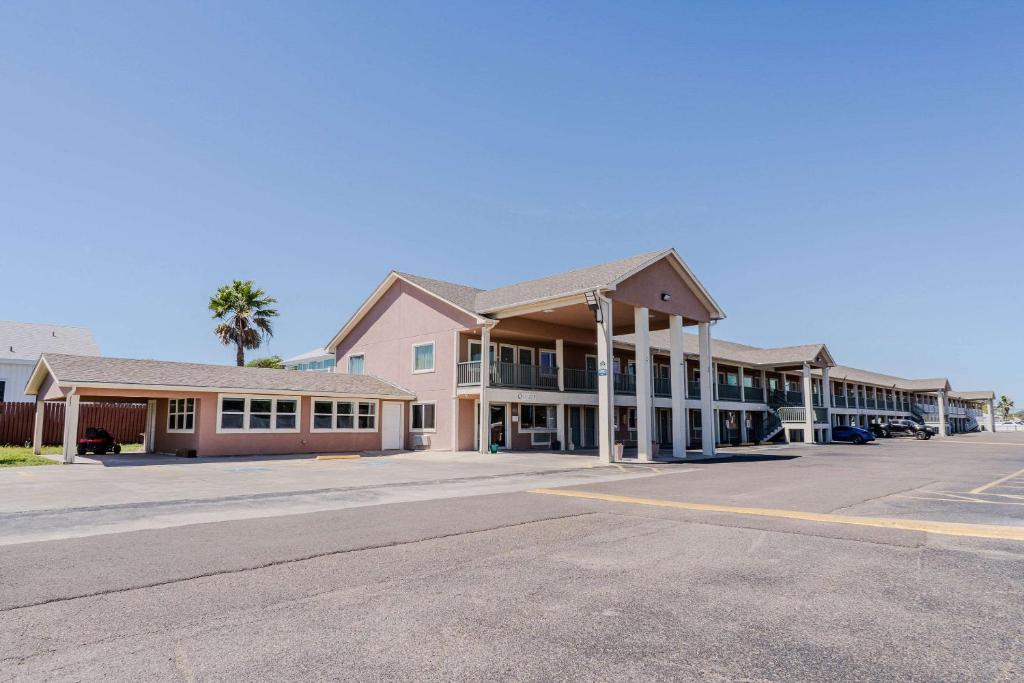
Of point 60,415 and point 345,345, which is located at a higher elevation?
point 345,345

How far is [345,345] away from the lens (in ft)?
123

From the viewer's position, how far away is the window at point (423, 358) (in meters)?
31.1

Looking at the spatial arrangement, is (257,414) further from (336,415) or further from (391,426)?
(391,426)

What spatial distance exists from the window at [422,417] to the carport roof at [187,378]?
834mm

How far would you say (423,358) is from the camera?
31.6 m

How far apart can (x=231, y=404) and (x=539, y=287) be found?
1411 cm

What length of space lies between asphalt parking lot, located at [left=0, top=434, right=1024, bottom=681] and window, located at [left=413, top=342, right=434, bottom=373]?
20687 millimetres

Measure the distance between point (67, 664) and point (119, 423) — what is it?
34079mm

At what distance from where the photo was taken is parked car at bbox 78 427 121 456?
89.9ft

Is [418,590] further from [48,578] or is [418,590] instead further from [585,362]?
[585,362]

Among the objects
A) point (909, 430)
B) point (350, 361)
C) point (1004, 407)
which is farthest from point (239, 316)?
point (1004, 407)

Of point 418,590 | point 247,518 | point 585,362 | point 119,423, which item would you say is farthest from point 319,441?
point 418,590

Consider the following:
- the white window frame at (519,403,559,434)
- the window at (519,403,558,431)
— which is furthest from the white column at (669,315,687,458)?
the window at (519,403,558,431)

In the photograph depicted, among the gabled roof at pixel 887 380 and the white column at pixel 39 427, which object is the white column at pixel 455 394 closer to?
the white column at pixel 39 427
